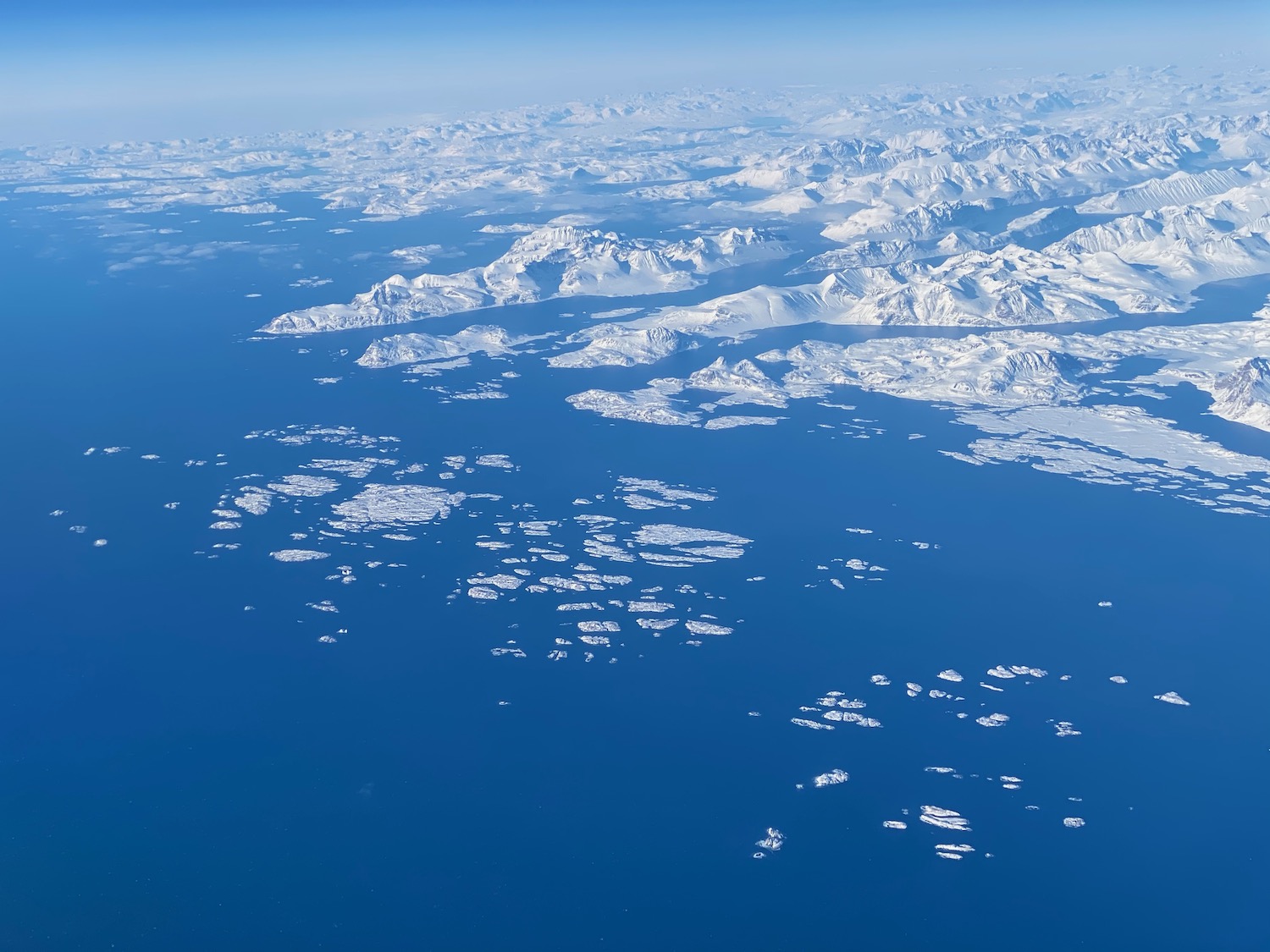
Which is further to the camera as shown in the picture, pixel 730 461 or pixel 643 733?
pixel 730 461

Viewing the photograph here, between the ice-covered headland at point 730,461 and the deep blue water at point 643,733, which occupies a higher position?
the ice-covered headland at point 730,461

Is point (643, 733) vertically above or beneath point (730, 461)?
beneath

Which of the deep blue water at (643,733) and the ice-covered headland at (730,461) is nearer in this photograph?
the deep blue water at (643,733)

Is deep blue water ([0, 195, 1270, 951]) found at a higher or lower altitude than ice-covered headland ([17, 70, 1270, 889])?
lower

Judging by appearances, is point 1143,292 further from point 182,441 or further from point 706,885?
point 706,885

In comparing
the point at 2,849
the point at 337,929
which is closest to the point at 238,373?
the point at 2,849

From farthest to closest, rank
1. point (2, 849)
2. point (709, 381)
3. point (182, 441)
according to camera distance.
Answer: point (709, 381) → point (182, 441) → point (2, 849)

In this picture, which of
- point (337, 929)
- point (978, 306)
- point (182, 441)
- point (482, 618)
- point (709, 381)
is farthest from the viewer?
point (978, 306)

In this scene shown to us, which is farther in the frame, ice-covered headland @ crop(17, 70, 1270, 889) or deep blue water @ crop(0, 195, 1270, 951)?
ice-covered headland @ crop(17, 70, 1270, 889)
